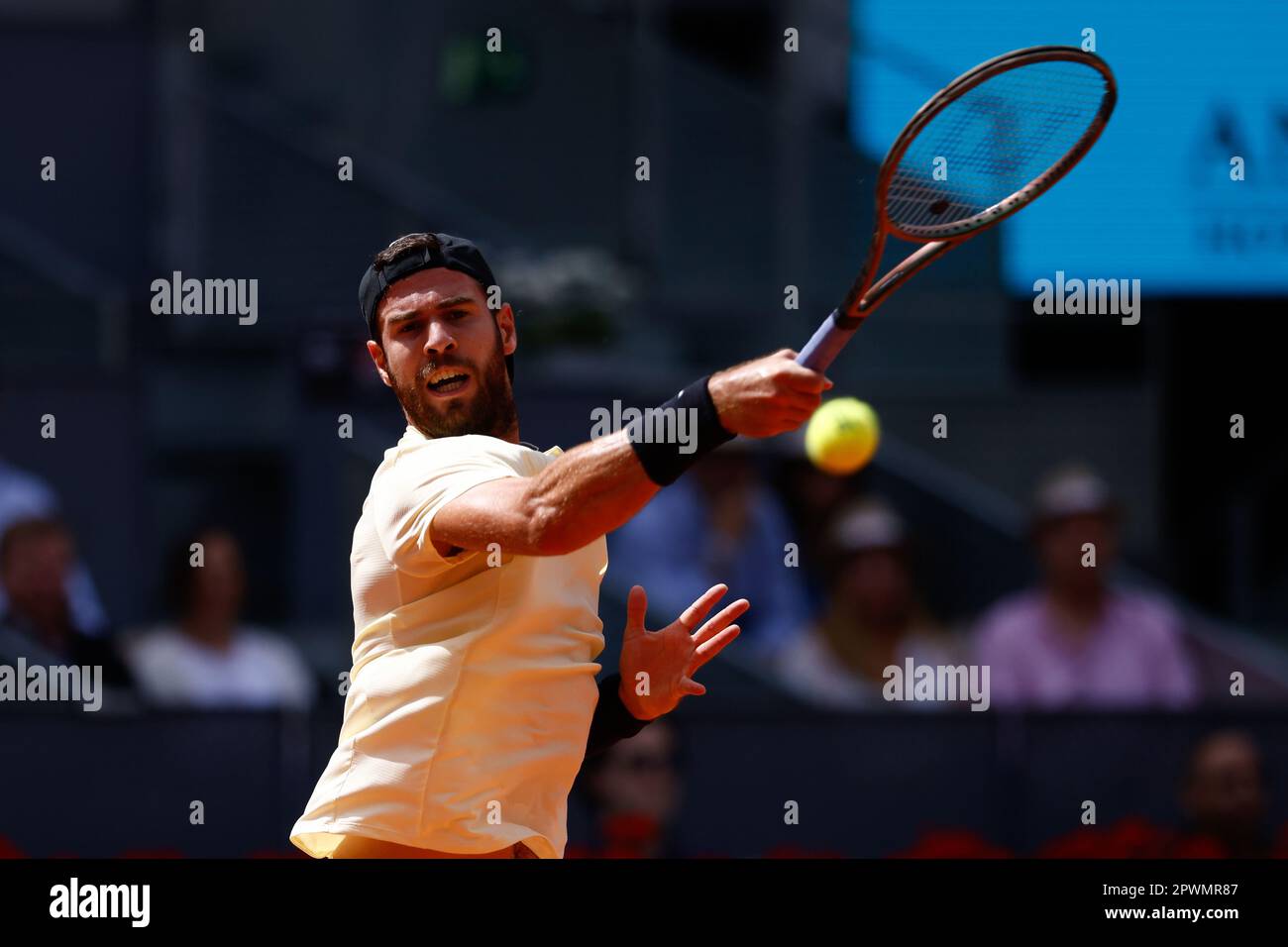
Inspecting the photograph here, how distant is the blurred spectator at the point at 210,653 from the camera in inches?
262

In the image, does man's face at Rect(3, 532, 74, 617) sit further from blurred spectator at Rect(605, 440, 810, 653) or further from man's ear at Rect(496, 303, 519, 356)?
man's ear at Rect(496, 303, 519, 356)

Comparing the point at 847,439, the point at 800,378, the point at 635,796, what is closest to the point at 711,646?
the point at 847,439

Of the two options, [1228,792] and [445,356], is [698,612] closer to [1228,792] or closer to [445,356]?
[445,356]

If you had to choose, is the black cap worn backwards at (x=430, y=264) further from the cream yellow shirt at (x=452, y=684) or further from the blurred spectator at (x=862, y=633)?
the blurred spectator at (x=862, y=633)

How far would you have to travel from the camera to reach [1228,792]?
6.30 metres

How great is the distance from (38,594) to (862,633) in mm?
2617

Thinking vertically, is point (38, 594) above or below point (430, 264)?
below

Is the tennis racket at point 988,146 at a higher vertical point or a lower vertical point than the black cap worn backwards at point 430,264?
higher

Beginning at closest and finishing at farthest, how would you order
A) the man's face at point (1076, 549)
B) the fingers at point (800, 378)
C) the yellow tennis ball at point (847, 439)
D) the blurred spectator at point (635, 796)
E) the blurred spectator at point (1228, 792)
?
the fingers at point (800, 378) < the yellow tennis ball at point (847, 439) < the blurred spectator at point (635, 796) < the blurred spectator at point (1228, 792) < the man's face at point (1076, 549)

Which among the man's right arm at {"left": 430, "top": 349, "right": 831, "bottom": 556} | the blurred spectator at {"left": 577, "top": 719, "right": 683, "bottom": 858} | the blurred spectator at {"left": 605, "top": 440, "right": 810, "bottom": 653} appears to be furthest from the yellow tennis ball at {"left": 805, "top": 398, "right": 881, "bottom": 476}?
the blurred spectator at {"left": 605, "top": 440, "right": 810, "bottom": 653}

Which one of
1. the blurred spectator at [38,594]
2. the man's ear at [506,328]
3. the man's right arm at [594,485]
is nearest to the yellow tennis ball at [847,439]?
the man's ear at [506,328]

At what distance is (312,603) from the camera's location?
724 cm
